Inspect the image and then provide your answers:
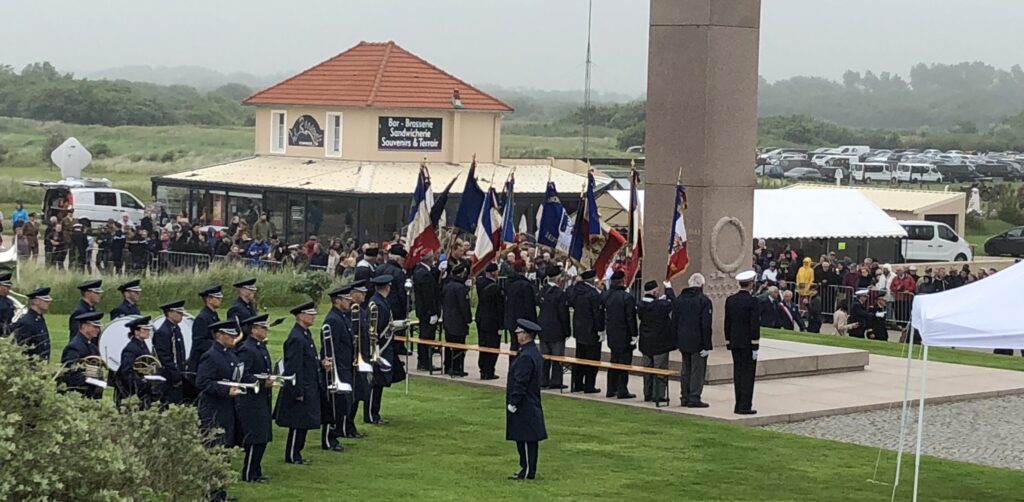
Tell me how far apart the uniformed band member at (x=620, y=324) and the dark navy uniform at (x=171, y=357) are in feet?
23.3

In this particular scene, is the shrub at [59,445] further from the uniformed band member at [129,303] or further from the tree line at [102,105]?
the tree line at [102,105]

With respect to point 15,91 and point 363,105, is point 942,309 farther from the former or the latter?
point 15,91

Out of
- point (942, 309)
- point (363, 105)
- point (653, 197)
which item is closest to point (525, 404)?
point (942, 309)

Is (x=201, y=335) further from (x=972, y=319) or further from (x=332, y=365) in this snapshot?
(x=972, y=319)

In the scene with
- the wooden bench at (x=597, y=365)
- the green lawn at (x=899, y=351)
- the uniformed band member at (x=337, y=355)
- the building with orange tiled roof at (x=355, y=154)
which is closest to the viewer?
the uniformed band member at (x=337, y=355)

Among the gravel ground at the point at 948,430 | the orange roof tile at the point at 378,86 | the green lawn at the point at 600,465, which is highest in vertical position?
the orange roof tile at the point at 378,86

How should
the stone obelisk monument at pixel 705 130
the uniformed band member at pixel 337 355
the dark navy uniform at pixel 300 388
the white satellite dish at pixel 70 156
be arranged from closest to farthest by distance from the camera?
the dark navy uniform at pixel 300 388
the uniformed band member at pixel 337 355
the stone obelisk monument at pixel 705 130
the white satellite dish at pixel 70 156

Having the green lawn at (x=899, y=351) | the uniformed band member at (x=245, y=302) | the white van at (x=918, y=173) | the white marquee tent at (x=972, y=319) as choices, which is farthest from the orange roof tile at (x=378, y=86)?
the white van at (x=918, y=173)

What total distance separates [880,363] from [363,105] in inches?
856

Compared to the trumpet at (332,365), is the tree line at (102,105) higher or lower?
higher

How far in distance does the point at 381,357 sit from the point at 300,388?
305 centimetres

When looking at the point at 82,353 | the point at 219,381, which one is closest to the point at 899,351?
the point at 219,381

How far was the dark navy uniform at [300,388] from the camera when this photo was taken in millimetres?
15609

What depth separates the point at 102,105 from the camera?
4643 inches
